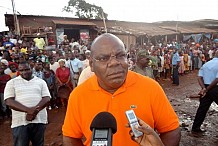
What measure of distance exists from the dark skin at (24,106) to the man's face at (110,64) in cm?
229

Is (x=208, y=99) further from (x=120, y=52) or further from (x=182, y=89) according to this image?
(x=182, y=89)

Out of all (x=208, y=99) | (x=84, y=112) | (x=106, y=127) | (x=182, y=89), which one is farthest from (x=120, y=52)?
(x=182, y=89)

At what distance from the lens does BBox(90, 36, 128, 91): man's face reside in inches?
63.1

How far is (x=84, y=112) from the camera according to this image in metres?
1.69

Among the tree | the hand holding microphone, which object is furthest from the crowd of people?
the tree

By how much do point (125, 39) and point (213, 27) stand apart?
17.5 metres

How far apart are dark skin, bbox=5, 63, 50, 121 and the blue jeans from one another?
16 centimetres

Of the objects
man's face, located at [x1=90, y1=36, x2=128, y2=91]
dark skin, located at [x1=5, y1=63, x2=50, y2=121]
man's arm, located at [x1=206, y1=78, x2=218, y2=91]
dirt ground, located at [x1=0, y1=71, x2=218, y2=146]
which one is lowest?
dirt ground, located at [x1=0, y1=71, x2=218, y2=146]

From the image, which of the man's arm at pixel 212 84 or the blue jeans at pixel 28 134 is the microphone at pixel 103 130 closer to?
the blue jeans at pixel 28 134

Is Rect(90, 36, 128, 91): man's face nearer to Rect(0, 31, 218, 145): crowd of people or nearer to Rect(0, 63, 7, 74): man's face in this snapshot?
Rect(0, 31, 218, 145): crowd of people

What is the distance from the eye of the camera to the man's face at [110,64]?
1602 millimetres

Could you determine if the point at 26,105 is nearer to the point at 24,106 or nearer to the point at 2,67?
the point at 24,106

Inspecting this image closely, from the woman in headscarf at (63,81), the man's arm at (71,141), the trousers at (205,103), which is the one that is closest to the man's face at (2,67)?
the woman in headscarf at (63,81)

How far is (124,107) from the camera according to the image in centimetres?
163
